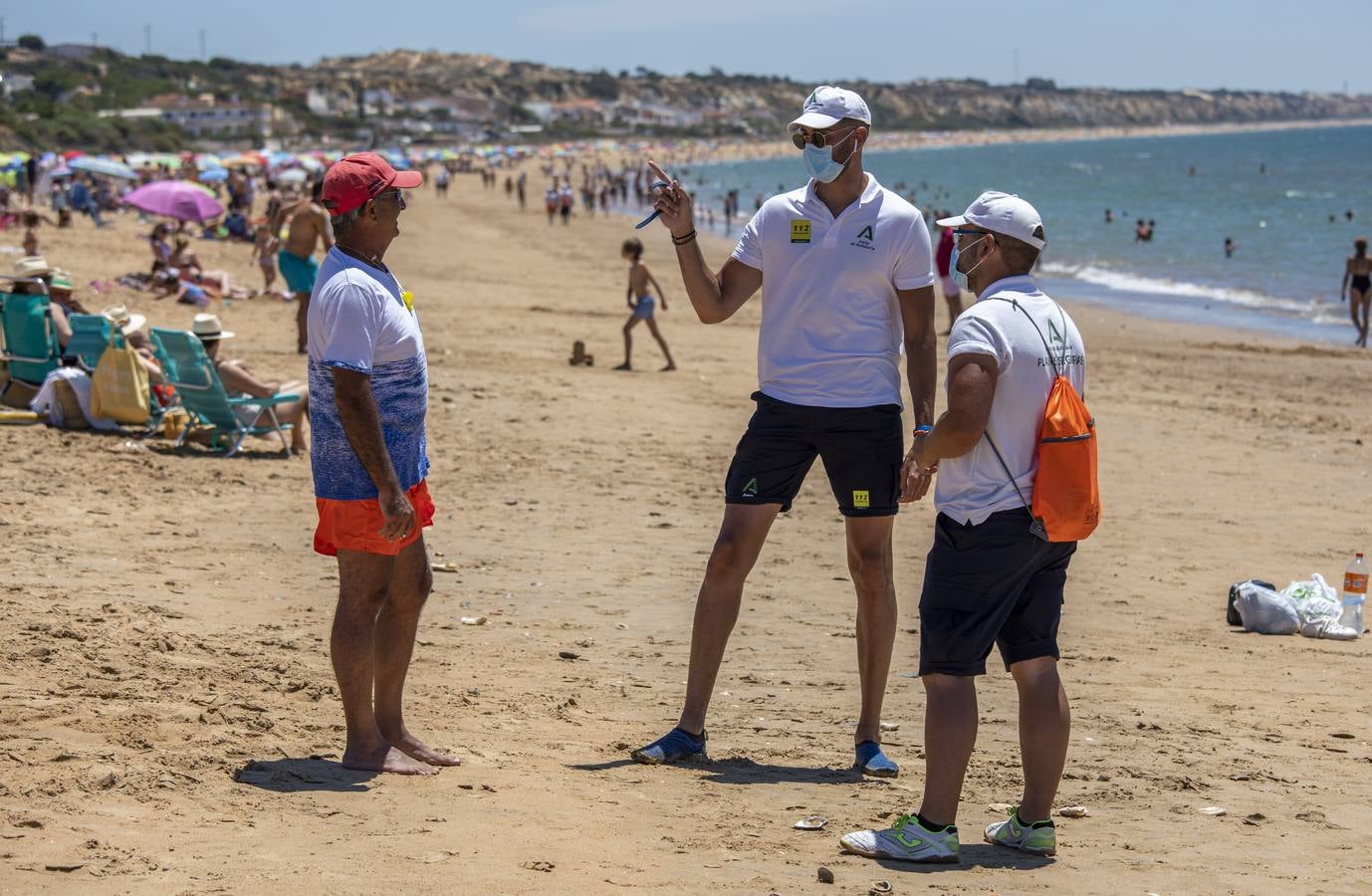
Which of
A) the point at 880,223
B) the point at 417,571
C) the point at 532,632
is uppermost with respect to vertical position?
the point at 880,223

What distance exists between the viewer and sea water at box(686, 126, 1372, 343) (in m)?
A: 28.2

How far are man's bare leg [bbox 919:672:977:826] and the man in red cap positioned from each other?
151cm

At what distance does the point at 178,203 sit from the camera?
23.3 metres

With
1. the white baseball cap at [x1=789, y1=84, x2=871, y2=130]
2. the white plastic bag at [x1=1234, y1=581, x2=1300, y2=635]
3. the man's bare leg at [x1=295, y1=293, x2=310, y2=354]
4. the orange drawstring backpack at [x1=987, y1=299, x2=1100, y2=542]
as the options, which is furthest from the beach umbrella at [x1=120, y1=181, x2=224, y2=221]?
the orange drawstring backpack at [x1=987, y1=299, x2=1100, y2=542]

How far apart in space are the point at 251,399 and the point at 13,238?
1847 centimetres

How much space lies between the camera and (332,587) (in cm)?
679

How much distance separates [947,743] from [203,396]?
710cm

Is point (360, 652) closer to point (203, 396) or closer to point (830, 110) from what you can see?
point (830, 110)

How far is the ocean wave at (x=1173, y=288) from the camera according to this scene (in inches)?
1075

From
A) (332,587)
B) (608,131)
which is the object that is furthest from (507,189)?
(608,131)

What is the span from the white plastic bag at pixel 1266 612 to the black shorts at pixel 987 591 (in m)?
3.48

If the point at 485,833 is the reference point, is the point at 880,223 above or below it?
above

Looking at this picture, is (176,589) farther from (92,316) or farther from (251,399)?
(92,316)

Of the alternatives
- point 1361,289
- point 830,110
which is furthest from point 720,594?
point 1361,289
